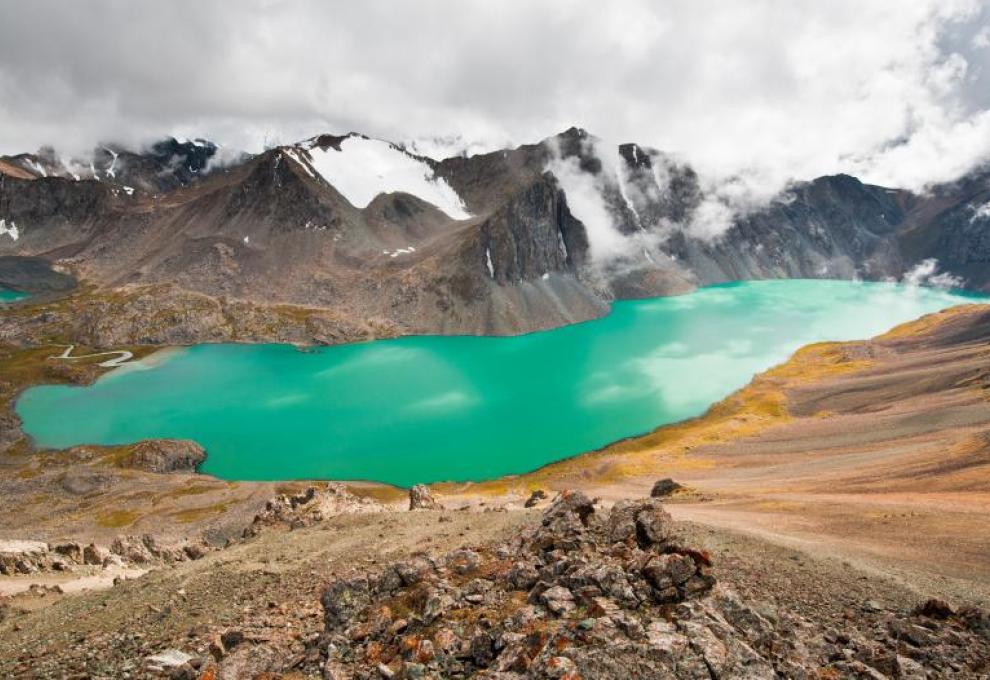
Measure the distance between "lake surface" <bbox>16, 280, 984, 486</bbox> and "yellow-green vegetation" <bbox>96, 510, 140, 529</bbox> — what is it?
21.5 m

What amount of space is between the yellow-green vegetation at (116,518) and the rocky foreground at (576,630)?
68373mm

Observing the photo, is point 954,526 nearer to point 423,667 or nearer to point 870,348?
point 423,667

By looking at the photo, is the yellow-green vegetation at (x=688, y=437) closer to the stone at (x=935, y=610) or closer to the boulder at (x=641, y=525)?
the boulder at (x=641, y=525)

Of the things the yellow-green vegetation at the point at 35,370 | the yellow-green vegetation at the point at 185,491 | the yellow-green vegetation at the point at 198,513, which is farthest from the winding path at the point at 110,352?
the yellow-green vegetation at the point at 198,513

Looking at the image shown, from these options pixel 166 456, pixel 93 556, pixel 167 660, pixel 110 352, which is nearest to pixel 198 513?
pixel 166 456

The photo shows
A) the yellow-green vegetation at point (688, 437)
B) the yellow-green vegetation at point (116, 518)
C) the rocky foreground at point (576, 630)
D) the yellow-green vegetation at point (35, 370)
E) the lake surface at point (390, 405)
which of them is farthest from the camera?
the yellow-green vegetation at point (35, 370)

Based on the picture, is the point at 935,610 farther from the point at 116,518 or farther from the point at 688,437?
the point at 688,437

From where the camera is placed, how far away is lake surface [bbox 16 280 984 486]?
351ft

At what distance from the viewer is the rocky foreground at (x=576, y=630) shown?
13.4m

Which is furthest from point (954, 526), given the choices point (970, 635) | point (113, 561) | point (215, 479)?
point (215, 479)

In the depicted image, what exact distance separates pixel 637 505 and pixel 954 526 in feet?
102

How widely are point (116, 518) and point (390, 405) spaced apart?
203 feet

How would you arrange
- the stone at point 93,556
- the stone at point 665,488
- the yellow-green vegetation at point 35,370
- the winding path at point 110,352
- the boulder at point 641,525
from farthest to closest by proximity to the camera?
the winding path at point 110,352
the yellow-green vegetation at point 35,370
the stone at point 665,488
the stone at point 93,556
the boulder at point 641,525

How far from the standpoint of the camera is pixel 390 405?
133 m
